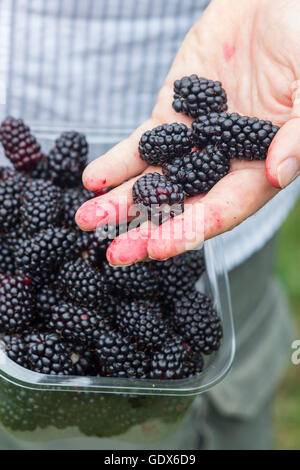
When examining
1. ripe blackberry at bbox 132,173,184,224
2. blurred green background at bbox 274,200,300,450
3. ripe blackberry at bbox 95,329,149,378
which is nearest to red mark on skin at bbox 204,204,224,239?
ripe blackberry at bbox 132,173,184,224

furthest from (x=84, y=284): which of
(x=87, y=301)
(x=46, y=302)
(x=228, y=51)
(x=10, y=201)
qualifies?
(x=228, y=51)

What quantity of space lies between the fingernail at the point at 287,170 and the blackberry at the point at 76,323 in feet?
1.85

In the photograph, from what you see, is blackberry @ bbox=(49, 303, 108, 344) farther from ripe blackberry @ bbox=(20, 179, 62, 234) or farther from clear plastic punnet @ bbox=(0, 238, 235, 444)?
ripe blackberry @ bbox=(20, 179, 62, 234)

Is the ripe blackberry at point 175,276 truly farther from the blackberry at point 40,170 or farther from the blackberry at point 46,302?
the blackberry at point 40,170

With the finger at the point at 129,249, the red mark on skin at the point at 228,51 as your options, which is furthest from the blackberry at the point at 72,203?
the red mark on skin at the point at 228,51

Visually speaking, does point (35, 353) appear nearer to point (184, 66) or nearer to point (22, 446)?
point (22, 446)

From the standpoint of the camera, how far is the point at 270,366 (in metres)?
2.19

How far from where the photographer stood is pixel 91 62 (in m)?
1.66

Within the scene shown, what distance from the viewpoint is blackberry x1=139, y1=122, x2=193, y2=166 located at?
4.25ft

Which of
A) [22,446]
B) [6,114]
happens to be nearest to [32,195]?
[6,114]

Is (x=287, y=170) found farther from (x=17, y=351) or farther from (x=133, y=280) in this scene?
(x=17, y=351)

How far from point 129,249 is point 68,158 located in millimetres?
513

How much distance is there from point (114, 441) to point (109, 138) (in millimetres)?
922

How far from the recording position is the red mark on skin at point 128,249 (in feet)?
3.68
